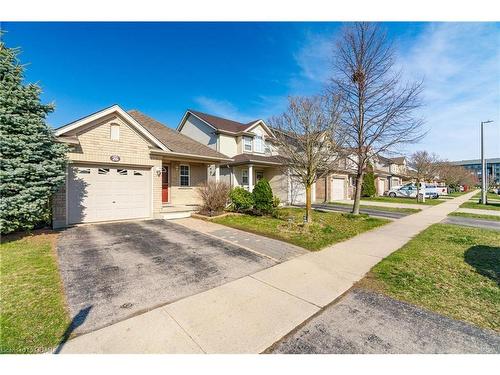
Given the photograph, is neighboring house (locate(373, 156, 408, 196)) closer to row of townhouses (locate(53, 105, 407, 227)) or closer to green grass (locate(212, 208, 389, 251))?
green grass (locate(212, 208, 389, 251))

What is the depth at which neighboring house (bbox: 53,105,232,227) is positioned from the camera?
29.5ft

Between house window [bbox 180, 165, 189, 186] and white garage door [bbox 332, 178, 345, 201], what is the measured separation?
576 inches

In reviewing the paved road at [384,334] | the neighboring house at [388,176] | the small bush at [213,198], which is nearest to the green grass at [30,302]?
the paved road at [384,334]

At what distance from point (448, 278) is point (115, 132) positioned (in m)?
12.3

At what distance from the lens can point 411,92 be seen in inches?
443

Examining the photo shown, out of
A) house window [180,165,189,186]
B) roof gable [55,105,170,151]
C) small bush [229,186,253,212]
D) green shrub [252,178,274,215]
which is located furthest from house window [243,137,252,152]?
roof gable [55,105,170,151]

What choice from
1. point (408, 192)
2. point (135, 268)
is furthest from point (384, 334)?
point (408, 192)

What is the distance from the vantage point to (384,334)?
2.96 metres

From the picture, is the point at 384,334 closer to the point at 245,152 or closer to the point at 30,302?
the point at 30,302

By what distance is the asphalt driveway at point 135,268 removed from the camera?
140 inches

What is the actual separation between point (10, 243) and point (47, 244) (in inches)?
42.8

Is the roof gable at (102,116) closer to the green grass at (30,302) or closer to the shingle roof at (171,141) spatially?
the shingle roof at (171,141)
